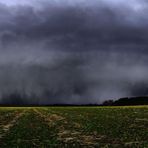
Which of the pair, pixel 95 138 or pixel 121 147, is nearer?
pixel 121 147

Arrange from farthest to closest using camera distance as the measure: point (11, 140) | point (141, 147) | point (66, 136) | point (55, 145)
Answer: point (66, 136)
point (11, 140)
point (55, 145)
point (141, 147)

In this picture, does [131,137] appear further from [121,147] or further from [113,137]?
[121,147]

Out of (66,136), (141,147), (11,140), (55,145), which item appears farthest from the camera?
(66,136)

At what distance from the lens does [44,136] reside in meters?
35.3

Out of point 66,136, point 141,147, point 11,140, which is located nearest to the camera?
point 141,147

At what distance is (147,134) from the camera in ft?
117

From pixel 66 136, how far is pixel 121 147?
834 centimetres

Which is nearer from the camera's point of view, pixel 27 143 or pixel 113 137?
pixel 27 143

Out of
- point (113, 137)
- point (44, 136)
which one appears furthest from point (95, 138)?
point (44, 136)

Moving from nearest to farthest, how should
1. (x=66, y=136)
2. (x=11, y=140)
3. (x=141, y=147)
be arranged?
(x=141, y=147) → (x=11, y=140) → (x=66, y=136)

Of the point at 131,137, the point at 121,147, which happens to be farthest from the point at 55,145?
the point at 131,137

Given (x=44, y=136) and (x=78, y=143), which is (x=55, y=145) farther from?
(x=44, y=136)

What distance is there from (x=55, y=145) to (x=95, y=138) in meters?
4.81

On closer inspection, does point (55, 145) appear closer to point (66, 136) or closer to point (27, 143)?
point (27, 143)
